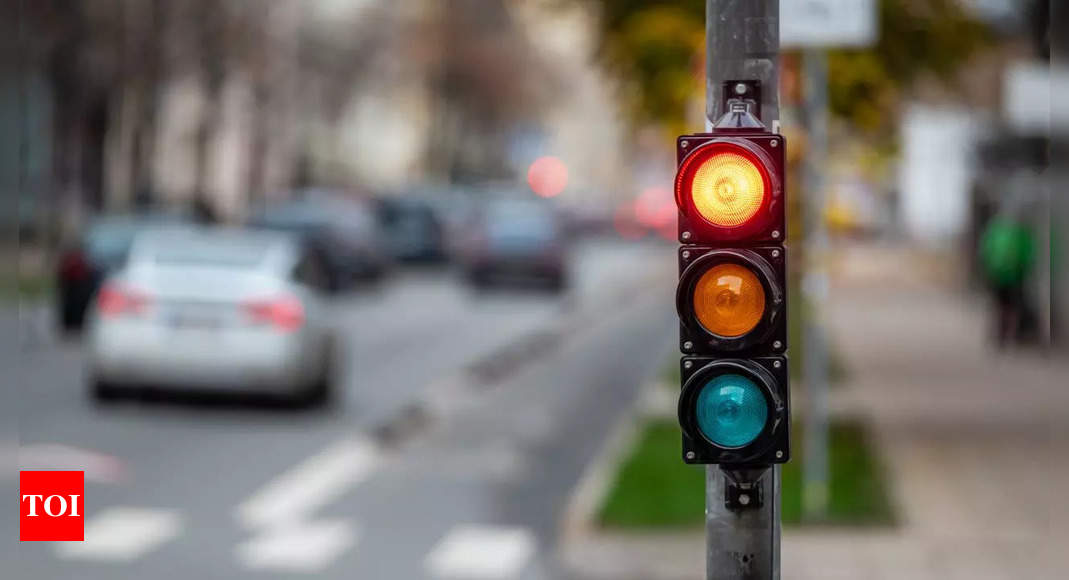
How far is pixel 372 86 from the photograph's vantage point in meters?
68.7

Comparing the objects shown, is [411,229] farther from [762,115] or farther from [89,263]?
[762,115]

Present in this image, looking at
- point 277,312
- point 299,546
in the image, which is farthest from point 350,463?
point 299,546

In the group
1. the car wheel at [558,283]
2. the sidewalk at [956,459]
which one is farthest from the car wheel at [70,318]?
the car wheel at [558,283]

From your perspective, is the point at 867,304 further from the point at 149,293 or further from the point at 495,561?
the point at 495,561

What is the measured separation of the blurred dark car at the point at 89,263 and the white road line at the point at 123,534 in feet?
39.8

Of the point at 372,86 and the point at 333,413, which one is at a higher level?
the point at 372,86

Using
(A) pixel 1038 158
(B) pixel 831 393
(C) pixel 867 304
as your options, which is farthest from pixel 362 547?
(C) pixel 867 304

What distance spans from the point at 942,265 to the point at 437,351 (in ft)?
96.4

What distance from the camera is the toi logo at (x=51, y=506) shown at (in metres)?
10.6

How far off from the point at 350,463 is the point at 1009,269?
479 inches

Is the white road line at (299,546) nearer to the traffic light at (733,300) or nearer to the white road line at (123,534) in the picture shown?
the white road line at (123,534)

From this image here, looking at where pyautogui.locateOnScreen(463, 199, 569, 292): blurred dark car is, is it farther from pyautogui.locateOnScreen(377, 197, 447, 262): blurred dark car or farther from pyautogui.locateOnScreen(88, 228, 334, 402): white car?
pyautogui.locateOnScreen(88, 228, 334, 402): white car

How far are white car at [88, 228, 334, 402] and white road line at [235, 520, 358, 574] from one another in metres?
4.78

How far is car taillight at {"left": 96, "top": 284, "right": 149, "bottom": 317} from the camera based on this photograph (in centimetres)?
1614
